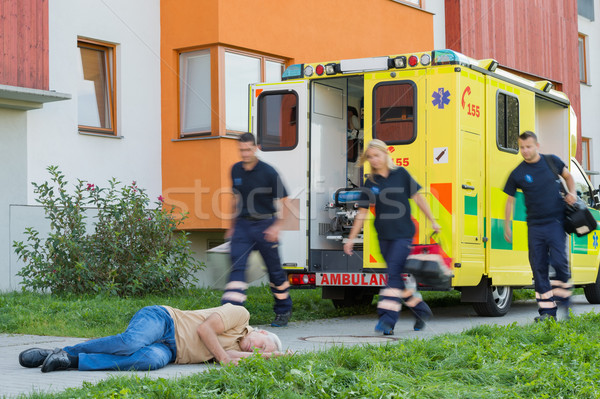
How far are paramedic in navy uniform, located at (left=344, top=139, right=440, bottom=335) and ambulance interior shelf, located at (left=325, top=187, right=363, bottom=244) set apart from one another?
2.25 m

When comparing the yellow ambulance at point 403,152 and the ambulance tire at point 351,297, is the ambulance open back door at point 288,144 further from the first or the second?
the ambulance tire at point 351,297

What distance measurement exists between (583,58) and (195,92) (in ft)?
60.1

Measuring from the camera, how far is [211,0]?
563 inches

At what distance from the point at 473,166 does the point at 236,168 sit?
3.04 metres

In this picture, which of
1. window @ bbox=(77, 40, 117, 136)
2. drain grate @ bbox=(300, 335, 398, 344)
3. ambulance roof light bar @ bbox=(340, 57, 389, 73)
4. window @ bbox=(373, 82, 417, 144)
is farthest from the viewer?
window @ bbox=(77, 40, 117, 136)

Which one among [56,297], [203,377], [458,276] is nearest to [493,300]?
[458,276]

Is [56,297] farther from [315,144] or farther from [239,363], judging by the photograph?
[239,363]

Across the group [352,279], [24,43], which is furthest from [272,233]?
[24,43]

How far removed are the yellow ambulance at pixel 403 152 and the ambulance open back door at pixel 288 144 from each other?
0.01 metres

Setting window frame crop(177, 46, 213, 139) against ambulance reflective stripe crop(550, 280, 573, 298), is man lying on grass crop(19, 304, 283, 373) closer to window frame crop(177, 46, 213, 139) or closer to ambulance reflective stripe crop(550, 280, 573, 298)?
ambulance reflective stripe crop(550, 280, 573, 298)

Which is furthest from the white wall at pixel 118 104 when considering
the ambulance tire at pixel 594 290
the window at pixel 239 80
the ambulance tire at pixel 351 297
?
the ambulance tire at pixel 594 290

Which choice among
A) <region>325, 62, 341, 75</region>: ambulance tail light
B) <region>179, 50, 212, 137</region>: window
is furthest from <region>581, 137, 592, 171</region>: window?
<region>325, 62, 341, 75</region>: ambulance tail light

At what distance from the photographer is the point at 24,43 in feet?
40.8

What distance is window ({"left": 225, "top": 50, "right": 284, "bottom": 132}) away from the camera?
14.7 m
